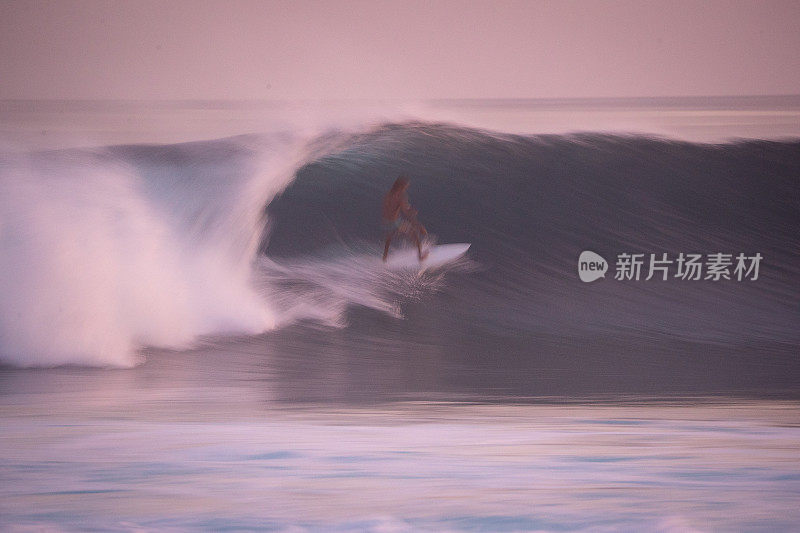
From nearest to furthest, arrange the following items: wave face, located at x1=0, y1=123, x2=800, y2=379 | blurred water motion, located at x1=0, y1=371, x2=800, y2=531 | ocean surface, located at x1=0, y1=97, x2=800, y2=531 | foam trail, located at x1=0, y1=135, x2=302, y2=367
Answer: blurred water motion, located at x1=0, y1=371, x2=800, y2=531
ocean surface, located at x1=0, y1=97, x2=800, y2=531
foam trail, located at x1=0, y1=135, x2=302, y2=367
wave face, located at x1=0, y1=123, x2=800, y2=379

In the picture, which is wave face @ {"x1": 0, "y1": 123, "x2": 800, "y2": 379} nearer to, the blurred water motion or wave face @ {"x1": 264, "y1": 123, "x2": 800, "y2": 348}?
wave face @ {"x1": 264, "y1": 123, "x2": 800, "y2": 348}

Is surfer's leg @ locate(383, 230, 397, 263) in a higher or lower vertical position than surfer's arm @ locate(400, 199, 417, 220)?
lower

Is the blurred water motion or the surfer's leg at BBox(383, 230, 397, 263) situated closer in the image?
the blurred water motion

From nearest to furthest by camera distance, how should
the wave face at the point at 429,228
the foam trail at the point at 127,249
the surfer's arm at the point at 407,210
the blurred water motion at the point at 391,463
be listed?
the blurred water motion at the point at 391,463 < the foam trail at the point at 127,249 < the wave face at the point at 429,228 < the surfer's arm at the point at 407,210

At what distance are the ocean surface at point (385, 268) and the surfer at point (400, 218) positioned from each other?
5 centimetres

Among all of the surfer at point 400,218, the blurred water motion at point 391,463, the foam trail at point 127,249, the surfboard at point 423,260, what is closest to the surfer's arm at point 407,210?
the surfer at point 400,218

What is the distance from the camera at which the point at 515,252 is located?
10.7 ft

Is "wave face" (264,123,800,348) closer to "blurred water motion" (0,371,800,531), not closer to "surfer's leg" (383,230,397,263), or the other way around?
"surfer's leg" (383,230,397,263)

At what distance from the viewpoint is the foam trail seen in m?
3.01

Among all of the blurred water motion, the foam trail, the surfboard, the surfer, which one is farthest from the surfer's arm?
the blurred water motion

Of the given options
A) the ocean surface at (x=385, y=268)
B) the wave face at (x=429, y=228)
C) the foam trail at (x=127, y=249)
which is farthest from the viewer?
the wave face at (x=429, y=228)

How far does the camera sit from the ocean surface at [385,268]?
276cm

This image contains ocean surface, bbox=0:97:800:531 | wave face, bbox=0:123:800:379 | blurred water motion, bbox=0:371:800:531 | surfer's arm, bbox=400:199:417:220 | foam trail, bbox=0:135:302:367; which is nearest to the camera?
blurred water motion, bbox=0:371:800:531

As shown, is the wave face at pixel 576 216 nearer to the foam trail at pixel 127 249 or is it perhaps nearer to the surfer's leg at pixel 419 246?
the surfer's leg at pixel 419 246
